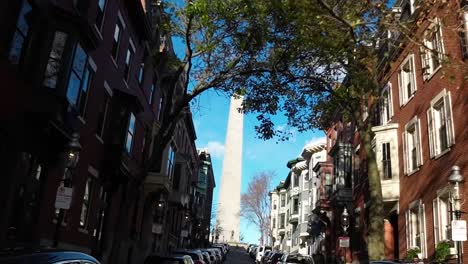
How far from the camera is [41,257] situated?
173 inches

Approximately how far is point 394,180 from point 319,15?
45.5 ft

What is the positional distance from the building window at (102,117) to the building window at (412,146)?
14301mm

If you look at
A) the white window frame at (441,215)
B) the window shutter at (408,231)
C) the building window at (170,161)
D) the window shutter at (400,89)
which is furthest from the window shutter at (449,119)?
the building window at (170,161)

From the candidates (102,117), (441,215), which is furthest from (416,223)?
(102,117)

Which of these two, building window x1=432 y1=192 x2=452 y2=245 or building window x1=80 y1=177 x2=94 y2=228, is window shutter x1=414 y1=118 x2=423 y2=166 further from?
building window x1=80 y1=177 x2=94 y2=228

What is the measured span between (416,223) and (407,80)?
745 centimetres

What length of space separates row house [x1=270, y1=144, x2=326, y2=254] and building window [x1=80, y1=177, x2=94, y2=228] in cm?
3632

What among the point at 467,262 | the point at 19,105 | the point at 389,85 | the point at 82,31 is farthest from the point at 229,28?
the point at 389,85

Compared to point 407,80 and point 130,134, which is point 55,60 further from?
point 407,80

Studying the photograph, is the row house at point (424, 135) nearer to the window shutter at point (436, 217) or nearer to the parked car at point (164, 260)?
the window shutter at point (436, 217)

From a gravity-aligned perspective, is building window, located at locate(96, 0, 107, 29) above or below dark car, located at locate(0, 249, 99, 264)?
above

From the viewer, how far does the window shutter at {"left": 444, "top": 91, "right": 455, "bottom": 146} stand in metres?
19.4

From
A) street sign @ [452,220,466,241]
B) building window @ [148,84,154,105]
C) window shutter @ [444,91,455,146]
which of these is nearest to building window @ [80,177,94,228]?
building window @ [148,84,154,105]

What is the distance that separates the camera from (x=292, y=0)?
14719mm
